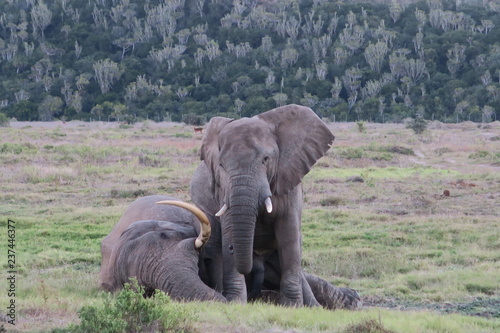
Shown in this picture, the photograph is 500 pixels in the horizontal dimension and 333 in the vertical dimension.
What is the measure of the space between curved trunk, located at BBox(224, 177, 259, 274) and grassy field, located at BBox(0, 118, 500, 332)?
0.48m

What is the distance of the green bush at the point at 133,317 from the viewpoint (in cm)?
486

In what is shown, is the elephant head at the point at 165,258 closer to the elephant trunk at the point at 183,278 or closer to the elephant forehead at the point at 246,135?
the elephant trunk at the point at 183,278

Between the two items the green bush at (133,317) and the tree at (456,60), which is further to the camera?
the tree at (456,60)

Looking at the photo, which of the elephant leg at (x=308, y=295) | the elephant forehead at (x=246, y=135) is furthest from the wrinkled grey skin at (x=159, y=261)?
the elephant leg at (x=308, y=295)

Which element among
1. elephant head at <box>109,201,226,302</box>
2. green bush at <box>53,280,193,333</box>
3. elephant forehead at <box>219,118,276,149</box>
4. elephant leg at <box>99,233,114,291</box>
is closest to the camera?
green bush at <box>53,280,193,333</box>

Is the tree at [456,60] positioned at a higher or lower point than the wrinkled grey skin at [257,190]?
higher

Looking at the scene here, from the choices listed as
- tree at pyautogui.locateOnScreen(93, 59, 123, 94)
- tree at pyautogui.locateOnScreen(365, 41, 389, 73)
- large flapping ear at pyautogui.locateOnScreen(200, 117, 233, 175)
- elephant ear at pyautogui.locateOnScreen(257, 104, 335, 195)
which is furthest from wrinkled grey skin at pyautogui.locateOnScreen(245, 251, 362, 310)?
tree at pyautogui.locateOnScreen(365, 41, 389, 73)

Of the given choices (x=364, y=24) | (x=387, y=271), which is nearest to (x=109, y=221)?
(x=387, y=271)

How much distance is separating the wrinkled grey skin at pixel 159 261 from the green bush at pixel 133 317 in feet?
4.55

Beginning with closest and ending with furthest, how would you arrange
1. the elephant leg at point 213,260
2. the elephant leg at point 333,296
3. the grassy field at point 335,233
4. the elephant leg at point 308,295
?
the grassy field at point 335,233 < the elephant leg at point 213,260 < the elephant leg at point 308,295 < the elephant leg at point 333,296

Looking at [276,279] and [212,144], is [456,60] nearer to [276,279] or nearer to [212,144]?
[276,279]

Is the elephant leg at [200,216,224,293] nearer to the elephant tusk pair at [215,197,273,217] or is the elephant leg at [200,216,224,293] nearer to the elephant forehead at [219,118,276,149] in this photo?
the elephant tusk pair at [215,197,273,217]

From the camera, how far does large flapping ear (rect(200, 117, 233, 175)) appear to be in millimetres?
7248

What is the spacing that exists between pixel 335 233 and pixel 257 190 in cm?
585
